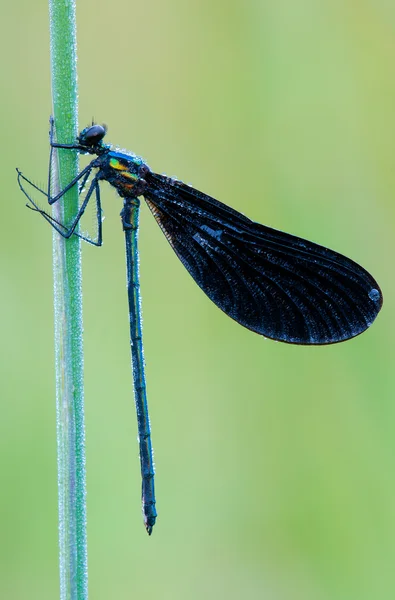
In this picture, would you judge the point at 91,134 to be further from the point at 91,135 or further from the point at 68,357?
the point at 68,357

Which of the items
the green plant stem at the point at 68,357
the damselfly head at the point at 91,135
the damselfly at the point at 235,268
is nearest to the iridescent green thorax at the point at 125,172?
the damselfly at the point at 235,268

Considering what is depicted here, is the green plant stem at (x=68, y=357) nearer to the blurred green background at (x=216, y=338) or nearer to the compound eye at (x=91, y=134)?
the compound eye at (x=91, y=134)

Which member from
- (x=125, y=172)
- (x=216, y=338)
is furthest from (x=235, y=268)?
(x=216, y=338)

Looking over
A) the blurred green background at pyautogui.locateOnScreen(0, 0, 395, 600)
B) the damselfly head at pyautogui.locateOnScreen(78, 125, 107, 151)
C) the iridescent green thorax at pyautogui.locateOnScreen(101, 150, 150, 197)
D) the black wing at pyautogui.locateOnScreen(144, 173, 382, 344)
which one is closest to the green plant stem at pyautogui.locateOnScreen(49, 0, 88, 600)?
the damselfly head at pyautogui.locateOnScreen(78, 125, 107, 151)

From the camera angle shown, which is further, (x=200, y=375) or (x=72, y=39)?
(x=200, y=375)

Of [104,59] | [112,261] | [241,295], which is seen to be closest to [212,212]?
[241,295]

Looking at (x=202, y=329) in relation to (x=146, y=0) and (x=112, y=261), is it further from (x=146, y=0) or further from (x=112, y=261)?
(x=146, y=0)
